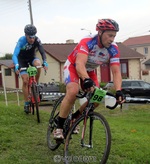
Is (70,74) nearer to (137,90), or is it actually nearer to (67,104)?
(67,104)

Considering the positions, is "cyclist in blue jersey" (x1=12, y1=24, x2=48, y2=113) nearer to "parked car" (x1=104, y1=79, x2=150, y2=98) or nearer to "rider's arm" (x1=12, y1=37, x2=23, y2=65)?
"rider's arm" (x1=12, y1=37, x2=23, y2=65)

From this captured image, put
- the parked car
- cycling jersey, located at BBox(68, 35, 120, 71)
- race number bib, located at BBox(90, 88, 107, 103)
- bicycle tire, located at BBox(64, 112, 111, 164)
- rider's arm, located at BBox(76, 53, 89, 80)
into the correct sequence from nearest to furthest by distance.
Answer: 1. bicycle tire, located at BBox(64, 112, 111, 164)
2. race number bib, located at BBox(90, 88, 107, 103)
3. rider's arm, located at BBox(76, 53, 89, 80)
4. cycling jersey, located at BBox(68, 35, 120, 71)
5. the parked car

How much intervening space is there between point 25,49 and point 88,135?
10.6ft

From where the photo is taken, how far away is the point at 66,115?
439cm

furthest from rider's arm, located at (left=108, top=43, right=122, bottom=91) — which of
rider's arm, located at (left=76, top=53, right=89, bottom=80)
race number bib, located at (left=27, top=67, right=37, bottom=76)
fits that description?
race number bib, located at (left=27, top=67, right=37, bottom=76)

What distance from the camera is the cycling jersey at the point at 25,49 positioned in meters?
6.50

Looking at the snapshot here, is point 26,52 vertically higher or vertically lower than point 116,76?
higher

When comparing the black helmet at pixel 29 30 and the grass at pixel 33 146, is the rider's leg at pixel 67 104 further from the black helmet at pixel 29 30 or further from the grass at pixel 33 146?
the black helmet at pixel 29 30

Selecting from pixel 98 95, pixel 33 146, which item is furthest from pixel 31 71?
pixel 98 95

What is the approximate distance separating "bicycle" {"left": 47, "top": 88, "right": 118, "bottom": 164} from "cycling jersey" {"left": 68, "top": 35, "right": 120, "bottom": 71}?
594mm

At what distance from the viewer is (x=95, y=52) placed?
422cm

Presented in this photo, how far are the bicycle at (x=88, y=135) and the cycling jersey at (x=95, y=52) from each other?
59 centimetres

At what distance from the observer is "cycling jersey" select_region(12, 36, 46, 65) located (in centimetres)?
650

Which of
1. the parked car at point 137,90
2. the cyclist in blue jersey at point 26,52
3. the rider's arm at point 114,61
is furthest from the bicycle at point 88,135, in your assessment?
the parked car at point 137,90
